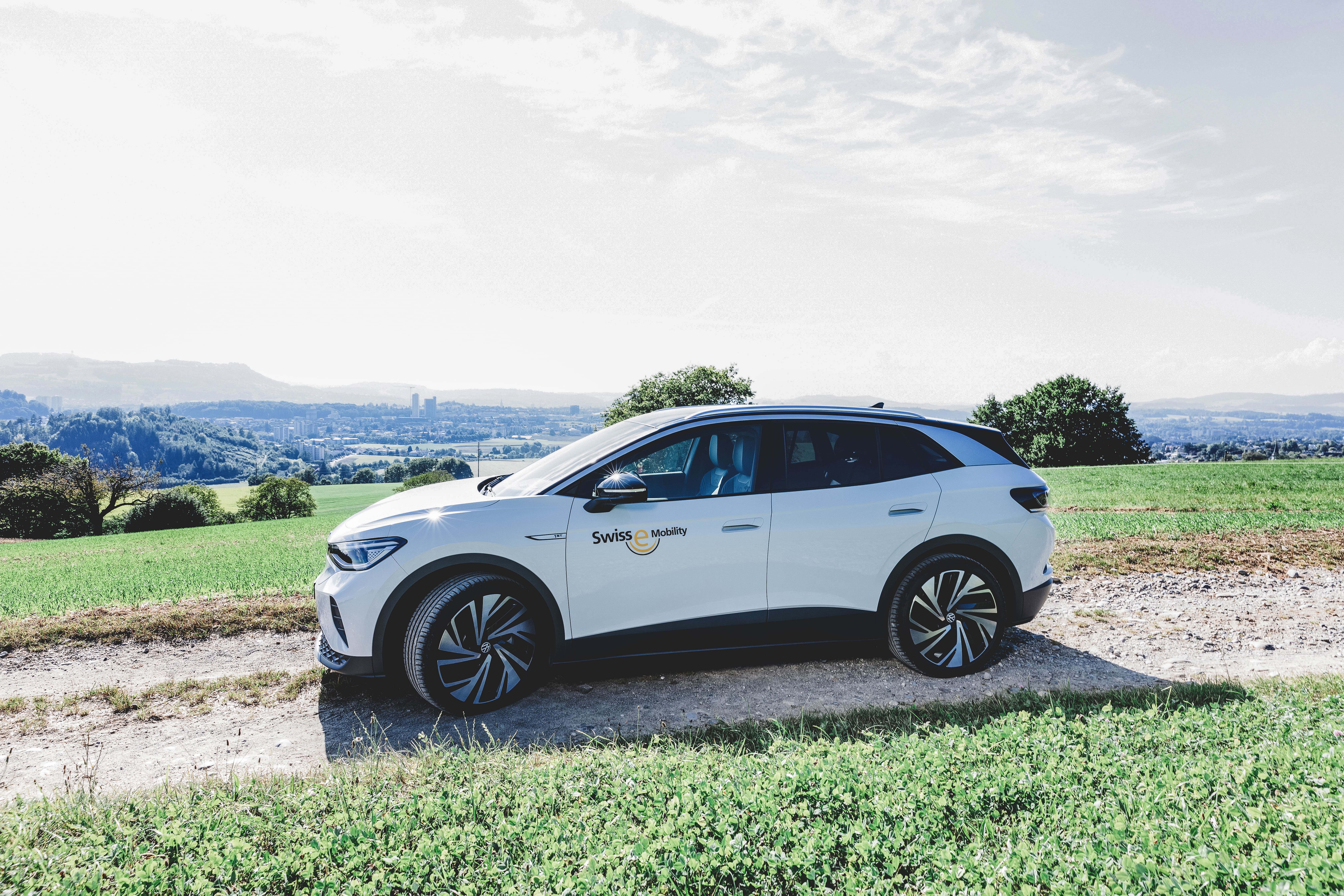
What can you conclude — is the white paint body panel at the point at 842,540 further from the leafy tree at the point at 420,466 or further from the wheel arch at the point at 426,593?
the leafy tree at the point at 420,466

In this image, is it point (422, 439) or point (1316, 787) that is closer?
point (1316, 787)

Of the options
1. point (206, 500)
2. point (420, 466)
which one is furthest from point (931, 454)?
point (420, 466)

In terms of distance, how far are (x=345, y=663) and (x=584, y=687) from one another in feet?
5.25

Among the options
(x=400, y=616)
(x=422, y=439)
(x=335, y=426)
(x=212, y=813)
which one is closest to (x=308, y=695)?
(x=400, y=616)

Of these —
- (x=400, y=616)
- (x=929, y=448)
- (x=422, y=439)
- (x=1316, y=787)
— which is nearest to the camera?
(x=1316, y=787)

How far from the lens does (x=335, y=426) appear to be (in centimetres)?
18225

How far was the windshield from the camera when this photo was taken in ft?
16.1

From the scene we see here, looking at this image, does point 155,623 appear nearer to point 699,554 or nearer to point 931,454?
point 699,554

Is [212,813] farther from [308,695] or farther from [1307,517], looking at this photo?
[1307,517]

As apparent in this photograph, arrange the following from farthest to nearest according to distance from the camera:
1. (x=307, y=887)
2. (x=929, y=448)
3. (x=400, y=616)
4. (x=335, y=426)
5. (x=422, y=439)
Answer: (x=335, y=426), (x=422, y=439), (x=929, y=448), (x=400, y=616), (x=307, y=887)

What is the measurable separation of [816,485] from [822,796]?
2329 mm

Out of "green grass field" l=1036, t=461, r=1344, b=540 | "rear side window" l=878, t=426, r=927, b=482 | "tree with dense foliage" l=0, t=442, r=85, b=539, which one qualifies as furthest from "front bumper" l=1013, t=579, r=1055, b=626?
"tree with dense foliage" l=0, t=442, r=85, b=539

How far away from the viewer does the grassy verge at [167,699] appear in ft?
15.9

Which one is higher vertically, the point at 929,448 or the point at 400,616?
the point at 929,448
